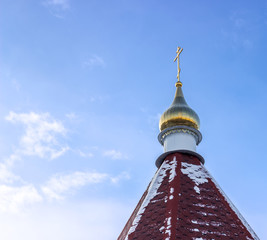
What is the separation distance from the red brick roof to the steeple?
50.4 inches

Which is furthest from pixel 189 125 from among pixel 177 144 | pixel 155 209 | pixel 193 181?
pixel 155 209

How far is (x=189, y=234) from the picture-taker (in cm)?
782

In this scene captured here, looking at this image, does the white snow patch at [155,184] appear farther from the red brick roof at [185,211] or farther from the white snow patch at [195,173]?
the white snow patch at [195,173]

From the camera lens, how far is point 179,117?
12.1 meters

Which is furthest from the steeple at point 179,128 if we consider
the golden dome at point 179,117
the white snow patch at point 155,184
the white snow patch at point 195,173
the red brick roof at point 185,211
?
the red brick roof at point 185,211

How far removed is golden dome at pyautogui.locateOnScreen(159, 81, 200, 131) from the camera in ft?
39.7

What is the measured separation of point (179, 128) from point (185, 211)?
3.95 meters

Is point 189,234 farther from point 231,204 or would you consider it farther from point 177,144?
point 177,144

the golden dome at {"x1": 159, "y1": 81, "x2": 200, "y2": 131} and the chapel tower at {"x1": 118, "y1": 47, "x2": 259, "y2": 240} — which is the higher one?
the golden dome at {"x1": 159, "y1": 81, "x2": 200, "y2": 131}

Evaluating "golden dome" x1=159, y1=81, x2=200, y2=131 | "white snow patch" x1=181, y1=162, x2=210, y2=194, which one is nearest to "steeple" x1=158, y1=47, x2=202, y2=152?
"golden dome" x1=159, y1=81, x2=200, y2=131

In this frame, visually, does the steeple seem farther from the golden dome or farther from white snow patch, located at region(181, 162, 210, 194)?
white snow patch, located at region(181, 162, 210, 194)

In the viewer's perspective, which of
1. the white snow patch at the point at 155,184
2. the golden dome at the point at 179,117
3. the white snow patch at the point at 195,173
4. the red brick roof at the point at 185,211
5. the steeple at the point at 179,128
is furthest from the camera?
the golden dome at the point at 179,117

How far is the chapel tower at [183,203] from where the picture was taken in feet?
26.5

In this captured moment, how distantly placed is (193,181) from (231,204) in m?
1.09
